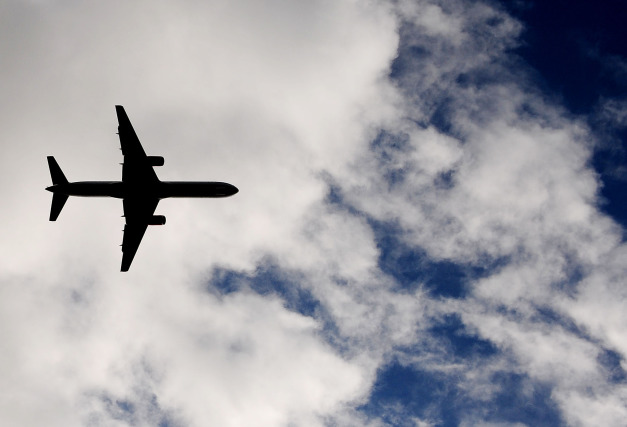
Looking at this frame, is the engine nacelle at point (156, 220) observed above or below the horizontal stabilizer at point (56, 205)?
above

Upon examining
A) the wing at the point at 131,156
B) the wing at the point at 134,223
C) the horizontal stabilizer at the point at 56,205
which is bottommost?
the horizontal stabilizer at the point at 56,205

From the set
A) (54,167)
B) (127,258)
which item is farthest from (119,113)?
(127,258)

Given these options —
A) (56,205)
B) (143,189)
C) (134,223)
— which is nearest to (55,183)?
(56,205)

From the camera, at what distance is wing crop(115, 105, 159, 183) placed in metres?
64.8

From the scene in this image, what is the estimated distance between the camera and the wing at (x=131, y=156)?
64.8m

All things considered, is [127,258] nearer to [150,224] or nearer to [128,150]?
[150,224]

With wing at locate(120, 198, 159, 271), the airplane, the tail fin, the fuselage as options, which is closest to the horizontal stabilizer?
the airplane

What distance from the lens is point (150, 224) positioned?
73.2 m

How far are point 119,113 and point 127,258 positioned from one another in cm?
2341

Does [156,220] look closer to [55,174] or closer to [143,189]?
[143,189]

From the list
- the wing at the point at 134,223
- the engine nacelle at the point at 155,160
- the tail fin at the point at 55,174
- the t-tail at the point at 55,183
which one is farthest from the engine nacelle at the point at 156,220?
the tail fin at the point at 55,174

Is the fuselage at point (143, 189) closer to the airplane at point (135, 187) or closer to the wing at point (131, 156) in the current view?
the airplane at point (135, 187)

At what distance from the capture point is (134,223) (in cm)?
7381

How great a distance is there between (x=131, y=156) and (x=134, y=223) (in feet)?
39.4
